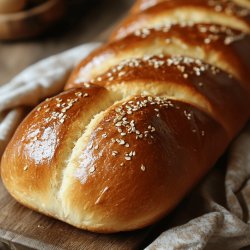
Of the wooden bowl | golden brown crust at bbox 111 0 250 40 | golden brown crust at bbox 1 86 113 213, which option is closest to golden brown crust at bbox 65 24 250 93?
golden brown crust at bbox 111 0 250 40

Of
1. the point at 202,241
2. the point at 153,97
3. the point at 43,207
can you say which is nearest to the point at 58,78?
the point at 153,97

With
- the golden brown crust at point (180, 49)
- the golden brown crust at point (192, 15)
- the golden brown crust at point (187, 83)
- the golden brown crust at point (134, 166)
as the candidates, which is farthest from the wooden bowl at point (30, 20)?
the golden brown crust at point (134, 166)

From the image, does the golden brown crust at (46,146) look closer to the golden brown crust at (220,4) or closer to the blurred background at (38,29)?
the golden brown crust at (220,4)

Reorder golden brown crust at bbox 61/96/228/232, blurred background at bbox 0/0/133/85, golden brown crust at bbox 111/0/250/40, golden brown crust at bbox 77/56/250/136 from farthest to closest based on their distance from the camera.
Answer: blurred background at bbox 0/0/133/85 → golden brown crust at bbox 111/0/250/40 → golden brown crust at bbox 77/56/250/136 → golden brown crust at bbox 61/96/228/232

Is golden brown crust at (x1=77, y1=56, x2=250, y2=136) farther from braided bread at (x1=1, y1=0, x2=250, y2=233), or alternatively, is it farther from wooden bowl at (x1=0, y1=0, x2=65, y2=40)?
wooden bowl at (x1=0, y1=0, x2=65, y2=40)

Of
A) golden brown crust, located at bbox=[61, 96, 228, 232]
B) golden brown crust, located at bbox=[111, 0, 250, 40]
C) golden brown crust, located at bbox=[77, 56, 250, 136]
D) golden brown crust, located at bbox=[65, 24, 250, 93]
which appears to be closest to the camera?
golden brown crust, located at bbox=[61, 96, 228, 232]

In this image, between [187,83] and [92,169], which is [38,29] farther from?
[92,169]
